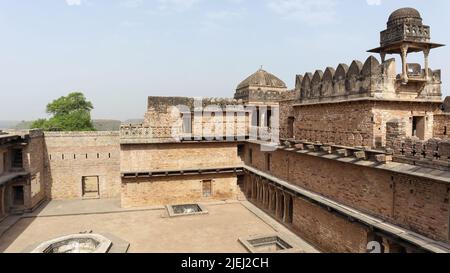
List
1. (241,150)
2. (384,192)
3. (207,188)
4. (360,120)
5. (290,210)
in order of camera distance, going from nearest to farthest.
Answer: (384,192) < (360,120) < (290,210) < (207,188) < (241,150)

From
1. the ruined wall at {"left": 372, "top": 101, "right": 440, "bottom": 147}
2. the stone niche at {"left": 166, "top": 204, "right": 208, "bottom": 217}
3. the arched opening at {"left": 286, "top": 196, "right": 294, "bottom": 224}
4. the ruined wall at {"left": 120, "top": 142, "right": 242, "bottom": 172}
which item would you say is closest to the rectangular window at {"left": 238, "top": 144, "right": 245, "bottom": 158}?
the ruined wall at {"left": 120, "top": 142, "right": 242, "bottom": 172}

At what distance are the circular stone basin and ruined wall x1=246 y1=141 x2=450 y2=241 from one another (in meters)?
8.93

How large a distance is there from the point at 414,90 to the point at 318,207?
602 cm

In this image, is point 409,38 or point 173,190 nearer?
point 409,38

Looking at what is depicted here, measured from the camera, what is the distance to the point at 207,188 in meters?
21.5

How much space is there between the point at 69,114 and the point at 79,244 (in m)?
26.8

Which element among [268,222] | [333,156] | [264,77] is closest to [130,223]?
[268,222]

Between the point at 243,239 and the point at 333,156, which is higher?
the point at 333,156

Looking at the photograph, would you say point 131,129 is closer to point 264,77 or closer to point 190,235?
point 190,235

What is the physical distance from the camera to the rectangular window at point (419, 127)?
524 inches

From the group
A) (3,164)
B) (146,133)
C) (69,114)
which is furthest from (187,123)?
(69,114)

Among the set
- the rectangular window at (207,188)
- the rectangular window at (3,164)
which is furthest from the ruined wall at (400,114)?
the rectangular window at (3,164)

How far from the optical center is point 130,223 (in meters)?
17.0

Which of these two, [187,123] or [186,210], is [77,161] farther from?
[186,210]
